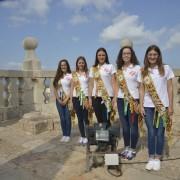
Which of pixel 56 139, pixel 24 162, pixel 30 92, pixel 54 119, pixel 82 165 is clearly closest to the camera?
pixel 82 165

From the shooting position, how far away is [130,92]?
5.00 metres

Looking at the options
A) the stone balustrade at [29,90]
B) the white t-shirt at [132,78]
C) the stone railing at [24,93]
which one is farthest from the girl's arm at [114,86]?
the stone railing at [24,93]

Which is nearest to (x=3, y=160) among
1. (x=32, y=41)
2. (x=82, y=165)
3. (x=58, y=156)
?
(x=58, y=156)

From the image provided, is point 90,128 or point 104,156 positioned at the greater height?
point 90,128

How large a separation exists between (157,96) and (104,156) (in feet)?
3.51

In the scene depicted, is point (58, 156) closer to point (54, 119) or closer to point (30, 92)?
point (54, 119)

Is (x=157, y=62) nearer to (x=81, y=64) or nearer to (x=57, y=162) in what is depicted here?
(x=81, y=64)

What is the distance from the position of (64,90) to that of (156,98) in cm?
225

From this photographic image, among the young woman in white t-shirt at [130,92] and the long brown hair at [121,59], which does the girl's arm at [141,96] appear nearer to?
the young woman in white t-shirt at [130,92]

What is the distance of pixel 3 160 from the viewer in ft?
18.0

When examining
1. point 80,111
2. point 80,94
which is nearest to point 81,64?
point 80,94

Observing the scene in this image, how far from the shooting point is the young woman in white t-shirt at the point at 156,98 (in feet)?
15.1

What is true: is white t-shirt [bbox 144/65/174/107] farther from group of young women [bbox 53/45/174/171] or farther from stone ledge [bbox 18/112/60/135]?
stone ledge [bbox 18/112/60/135]

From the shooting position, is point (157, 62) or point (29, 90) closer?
point (157, 62)
